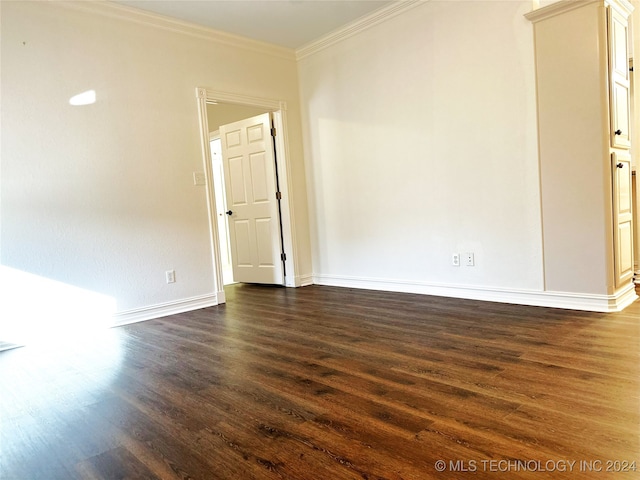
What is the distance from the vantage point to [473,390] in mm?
1899

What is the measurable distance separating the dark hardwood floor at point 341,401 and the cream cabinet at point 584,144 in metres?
0.32

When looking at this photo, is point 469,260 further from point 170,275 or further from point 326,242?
point 170,275

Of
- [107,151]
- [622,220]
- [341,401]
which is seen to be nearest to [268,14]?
[107,151]

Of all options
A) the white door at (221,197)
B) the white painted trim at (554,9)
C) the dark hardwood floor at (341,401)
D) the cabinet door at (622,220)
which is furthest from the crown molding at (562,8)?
the white door at (221,197)

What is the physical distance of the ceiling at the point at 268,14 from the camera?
3711 mm

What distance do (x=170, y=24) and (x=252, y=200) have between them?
6.75ft

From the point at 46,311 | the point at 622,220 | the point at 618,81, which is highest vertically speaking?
the point at 618,81

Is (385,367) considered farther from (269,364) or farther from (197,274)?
(197,274)

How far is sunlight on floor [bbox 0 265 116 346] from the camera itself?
123 inches

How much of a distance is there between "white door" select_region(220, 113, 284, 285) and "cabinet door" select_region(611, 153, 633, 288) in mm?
3234

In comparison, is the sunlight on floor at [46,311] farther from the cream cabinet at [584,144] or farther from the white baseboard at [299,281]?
the cream cabinet at [584,144]

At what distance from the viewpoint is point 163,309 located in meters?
3.89

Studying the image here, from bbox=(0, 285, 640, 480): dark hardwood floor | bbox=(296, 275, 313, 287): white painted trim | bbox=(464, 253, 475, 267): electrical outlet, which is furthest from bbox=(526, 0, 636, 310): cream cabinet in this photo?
bbox=(296, 275, 313, 287): white painted trim

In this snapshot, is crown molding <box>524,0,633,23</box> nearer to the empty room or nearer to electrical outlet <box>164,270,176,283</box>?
the empty room
